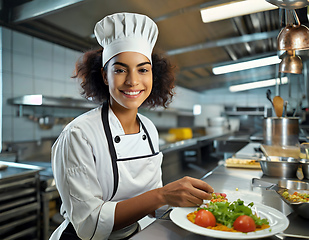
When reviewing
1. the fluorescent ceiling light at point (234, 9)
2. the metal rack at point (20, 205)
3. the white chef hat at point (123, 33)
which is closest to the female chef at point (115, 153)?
the white chef hat at point (123, 33)

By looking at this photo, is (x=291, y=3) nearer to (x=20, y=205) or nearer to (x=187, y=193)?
(x=187, y=193)

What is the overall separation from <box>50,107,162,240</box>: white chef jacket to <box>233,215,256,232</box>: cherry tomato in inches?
16.6

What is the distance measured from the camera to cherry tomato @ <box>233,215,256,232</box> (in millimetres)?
584

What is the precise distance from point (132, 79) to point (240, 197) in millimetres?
603

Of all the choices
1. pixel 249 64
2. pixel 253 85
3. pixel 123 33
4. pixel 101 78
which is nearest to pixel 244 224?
pixel 123 33

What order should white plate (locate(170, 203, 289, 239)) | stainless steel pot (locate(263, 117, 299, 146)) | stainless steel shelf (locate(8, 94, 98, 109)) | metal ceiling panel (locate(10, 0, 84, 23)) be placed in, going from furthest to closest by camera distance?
stainless steel shelf (locate(8, 94, 98, 109)), metal ceiling panel (locate(10, 0, 84, 23)), stainless steel pot (locate(263, 117, 299, 146)), white plate (locate(170, 203, 289, 239))

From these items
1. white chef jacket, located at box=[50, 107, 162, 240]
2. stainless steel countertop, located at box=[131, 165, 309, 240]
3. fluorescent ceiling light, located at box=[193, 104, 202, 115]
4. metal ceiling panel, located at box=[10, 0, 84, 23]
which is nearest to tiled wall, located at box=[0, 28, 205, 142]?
metal ceiling panel, located at box=[10, 0, 84, 23]

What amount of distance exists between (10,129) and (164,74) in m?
2.07

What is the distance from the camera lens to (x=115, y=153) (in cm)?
100

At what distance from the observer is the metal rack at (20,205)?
1912 mm

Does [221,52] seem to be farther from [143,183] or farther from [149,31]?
[143,183]

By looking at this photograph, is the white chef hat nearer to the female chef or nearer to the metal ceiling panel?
the female chef

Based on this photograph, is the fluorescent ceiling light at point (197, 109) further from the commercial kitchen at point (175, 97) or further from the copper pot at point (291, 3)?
the copper pot at point (291, 3)

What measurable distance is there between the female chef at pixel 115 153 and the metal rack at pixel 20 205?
1089mm
